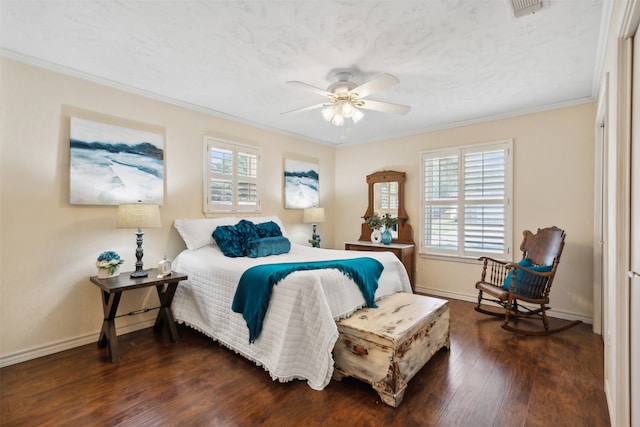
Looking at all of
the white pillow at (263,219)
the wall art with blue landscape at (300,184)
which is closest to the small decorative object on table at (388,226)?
the wall art with blue landscape at (300,184)

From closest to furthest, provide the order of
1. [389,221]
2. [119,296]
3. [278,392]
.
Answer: [278,392], [119,296], [389,221]

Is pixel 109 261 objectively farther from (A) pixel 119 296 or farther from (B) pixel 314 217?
(B) pixel 314 217

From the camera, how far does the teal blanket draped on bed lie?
2.29 m

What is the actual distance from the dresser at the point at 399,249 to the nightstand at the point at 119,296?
262cm

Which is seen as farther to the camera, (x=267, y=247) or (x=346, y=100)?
(x=267, y=247)

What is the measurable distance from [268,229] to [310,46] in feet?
7.01

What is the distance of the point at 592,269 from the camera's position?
11.0 ft

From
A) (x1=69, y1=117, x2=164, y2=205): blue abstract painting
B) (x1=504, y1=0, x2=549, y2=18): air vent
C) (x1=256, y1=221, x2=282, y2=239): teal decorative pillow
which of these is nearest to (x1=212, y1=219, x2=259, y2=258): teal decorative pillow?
(x1=256, y1=221, x2=282, y2=239): teal decorative pillow

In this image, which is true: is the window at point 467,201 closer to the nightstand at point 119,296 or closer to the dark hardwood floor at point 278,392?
the dark hardwood floor at point 278,392

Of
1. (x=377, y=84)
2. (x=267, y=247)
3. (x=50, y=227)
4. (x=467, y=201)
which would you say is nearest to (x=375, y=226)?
(x=467, y=201)

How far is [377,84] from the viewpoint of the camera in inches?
92.0

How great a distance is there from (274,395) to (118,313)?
1956 mm

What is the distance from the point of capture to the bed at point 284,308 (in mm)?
2141

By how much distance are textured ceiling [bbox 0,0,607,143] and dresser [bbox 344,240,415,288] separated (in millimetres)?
1972
